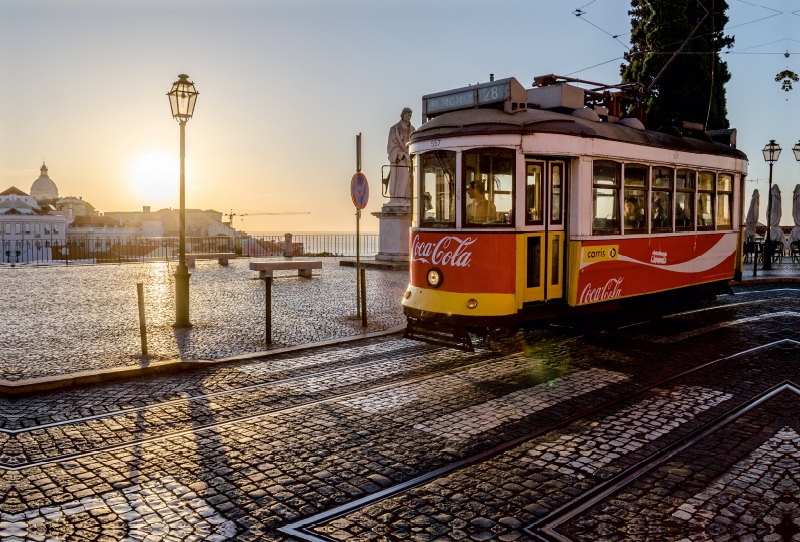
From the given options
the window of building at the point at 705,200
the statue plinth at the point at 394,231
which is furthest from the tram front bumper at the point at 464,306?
the statue plinth at the point at 394,231

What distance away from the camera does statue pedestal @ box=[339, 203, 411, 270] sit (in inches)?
963

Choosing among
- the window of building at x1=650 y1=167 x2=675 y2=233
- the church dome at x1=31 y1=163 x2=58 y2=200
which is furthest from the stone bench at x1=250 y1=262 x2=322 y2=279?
the church dome at x1=31 y1=163 x2=58 y2=200

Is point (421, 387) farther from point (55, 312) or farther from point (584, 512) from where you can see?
point (55, 312)

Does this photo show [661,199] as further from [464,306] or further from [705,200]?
[464,306]

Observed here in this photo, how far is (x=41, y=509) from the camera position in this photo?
445cm

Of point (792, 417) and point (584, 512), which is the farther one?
point (792, 417)

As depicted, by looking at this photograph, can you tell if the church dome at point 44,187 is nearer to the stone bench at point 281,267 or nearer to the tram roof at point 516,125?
the stone bench at point 281,267

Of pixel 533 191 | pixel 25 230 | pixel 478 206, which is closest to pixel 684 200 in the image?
pixel 533 191

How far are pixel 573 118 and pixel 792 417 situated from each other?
4.63 metres

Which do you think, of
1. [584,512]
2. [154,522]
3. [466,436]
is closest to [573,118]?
[466,436]

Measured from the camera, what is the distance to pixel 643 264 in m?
10.5

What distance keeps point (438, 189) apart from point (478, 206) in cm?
61

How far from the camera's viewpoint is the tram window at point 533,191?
8.82m

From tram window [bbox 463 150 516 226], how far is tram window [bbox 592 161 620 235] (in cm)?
148
